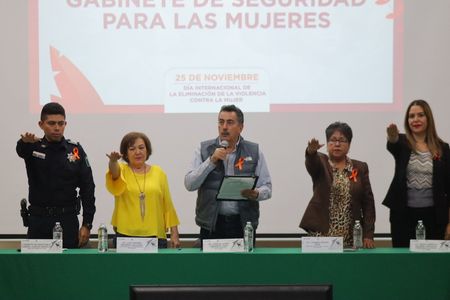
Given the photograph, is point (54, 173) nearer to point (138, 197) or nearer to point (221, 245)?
point (138, 197)

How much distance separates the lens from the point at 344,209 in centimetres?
325

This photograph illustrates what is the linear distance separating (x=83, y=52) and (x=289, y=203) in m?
1.77

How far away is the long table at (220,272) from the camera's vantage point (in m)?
2.69

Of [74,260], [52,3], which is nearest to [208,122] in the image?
[52,3]

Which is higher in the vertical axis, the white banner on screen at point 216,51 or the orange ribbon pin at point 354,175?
the white banner on screen at point 216,51

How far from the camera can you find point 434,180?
330cm

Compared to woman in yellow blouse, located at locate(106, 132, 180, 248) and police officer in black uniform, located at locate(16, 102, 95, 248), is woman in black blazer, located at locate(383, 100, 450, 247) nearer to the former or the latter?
woman in yellow blouse, located at locate(106, 132, 180, 248)

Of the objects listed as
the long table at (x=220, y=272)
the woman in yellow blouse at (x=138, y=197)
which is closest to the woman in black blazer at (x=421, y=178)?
the long table at (x=220, y=272)

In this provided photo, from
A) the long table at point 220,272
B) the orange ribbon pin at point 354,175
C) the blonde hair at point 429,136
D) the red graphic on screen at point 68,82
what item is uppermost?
the red graphic on screen at point 68,82

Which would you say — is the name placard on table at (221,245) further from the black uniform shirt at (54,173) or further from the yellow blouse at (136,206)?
the black uniform shirt at (54,173)

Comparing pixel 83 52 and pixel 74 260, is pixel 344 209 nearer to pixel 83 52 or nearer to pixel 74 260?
pixel 74 260

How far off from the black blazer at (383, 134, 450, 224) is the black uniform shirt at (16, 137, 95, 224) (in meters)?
1.63

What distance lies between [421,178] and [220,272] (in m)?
1.25

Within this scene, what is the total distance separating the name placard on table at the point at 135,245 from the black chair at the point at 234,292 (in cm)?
168
